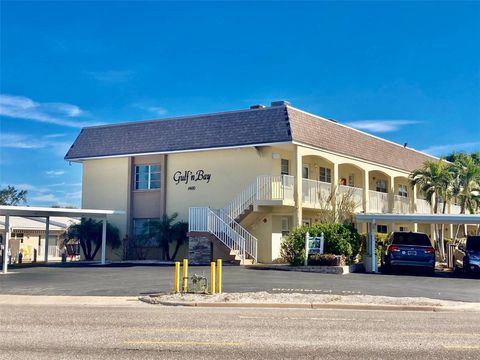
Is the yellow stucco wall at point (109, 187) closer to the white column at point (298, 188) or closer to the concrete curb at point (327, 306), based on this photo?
the white column at point (298, 188)

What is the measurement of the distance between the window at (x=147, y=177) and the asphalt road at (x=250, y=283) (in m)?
10.0

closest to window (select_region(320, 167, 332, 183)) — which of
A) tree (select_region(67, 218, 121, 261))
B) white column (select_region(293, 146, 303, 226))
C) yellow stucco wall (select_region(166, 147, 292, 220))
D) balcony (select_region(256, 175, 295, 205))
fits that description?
yellow stucco wall (select_region(166, 147, 292, 220))

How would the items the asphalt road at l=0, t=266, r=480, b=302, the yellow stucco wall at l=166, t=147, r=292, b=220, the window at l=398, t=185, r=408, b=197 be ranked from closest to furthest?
the asphalt road at l=0, t=266, r=480, b=302 → the yellow stucco wall at l=166, t=147, r=292, b=220 → the window at l=398, t=185, r=408, b=197

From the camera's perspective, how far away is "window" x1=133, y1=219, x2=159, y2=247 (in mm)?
34094

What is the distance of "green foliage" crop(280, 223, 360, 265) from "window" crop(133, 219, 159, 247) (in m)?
9.58

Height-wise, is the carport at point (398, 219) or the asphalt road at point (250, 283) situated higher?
the carport at point (398, 219)

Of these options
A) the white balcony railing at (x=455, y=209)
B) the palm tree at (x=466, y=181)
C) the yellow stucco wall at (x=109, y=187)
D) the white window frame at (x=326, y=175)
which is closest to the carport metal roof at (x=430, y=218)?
the white window frame at (x=326, y=175)

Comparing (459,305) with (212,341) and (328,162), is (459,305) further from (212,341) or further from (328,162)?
(328,162)

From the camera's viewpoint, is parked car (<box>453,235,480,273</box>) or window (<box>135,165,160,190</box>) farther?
window (<box>135,165,160,190</box>)

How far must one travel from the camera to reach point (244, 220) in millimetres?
30891

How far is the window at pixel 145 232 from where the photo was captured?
1342 inches

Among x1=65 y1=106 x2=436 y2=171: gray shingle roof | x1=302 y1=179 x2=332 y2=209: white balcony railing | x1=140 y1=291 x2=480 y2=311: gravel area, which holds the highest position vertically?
x1=65 y1=106 x2=436 y2=171: gray shingle roof

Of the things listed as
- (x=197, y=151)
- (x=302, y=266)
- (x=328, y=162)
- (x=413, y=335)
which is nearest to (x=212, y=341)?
(x=413, y=335)

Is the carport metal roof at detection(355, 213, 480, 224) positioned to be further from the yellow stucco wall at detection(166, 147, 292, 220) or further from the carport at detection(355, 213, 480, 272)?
the yellow stucco wall at detection(166, 147, 292, 220)
